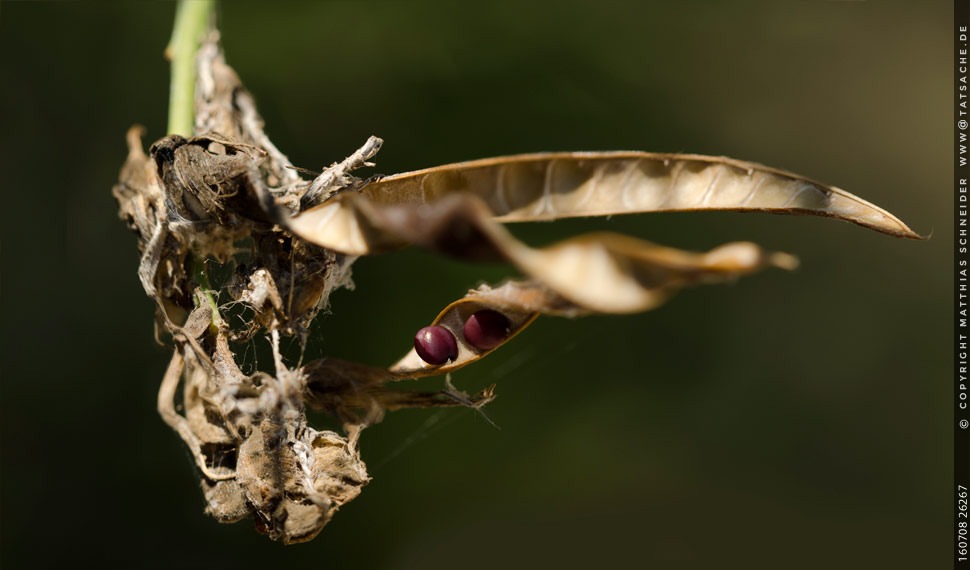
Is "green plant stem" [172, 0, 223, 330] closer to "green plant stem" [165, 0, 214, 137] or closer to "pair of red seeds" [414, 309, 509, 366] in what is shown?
"green plant stem" [165, 0, 214, 137]

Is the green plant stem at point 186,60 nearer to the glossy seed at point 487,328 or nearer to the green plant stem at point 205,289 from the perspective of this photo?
the green plant stem at point 205,289

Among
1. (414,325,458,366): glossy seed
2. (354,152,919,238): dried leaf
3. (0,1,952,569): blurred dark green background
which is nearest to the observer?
(354,152,919,238): dried leaf

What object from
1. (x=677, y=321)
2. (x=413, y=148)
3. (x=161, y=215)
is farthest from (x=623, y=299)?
(x=677, y=321)

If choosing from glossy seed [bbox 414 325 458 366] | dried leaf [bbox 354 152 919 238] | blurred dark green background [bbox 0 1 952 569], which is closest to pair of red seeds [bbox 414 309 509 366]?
glossy seed [bbox 414 325 458 366]

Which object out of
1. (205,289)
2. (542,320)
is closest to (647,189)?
(205,289)

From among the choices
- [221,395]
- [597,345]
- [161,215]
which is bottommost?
[597,345]

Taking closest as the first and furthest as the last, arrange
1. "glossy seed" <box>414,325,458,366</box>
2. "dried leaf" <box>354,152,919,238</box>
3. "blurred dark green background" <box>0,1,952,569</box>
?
1. "dried leaf" <box>354,152,919,238</box>
2. "glossy seed" <box>414,325,458,366</box>
3. "blurred dark green background" <box>0,1,952,569</box>

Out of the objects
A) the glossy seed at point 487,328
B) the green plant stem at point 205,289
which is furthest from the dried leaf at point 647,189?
the green plant stem at point 205,289

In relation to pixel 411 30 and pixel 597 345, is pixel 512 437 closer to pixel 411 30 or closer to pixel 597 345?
pixel 597 345
